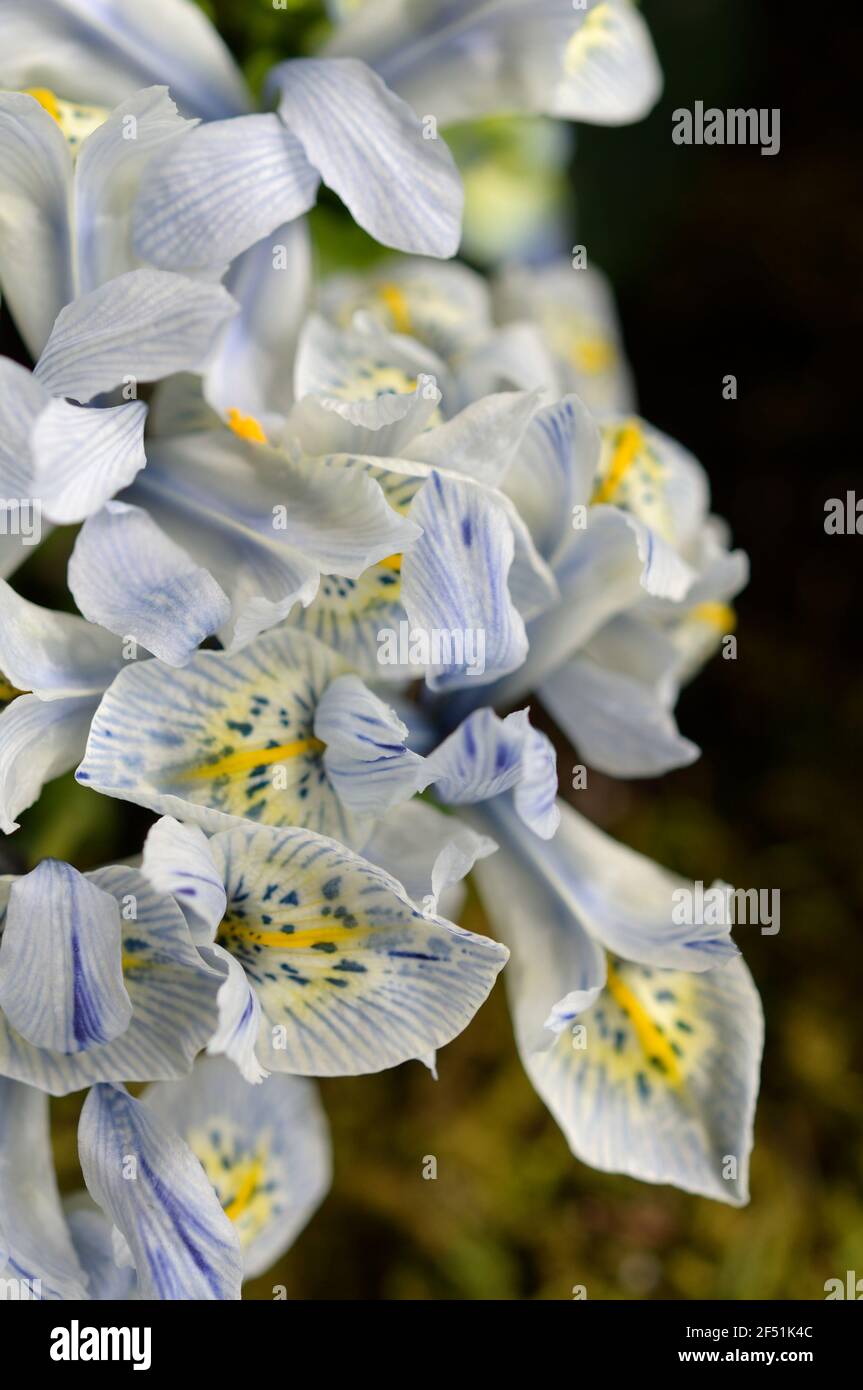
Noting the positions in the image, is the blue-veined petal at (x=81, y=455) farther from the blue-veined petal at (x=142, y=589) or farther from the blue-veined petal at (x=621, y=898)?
the blue-veined petal at (x=621, y=898)

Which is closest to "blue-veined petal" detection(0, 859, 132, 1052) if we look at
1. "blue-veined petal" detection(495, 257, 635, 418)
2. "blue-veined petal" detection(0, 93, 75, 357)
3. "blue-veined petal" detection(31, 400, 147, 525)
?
"blue-veined petal" detection(31, 400, 147, 525)

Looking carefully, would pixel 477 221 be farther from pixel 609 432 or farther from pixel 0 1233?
pixel 0 1233

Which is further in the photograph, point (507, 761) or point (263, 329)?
point (263, 329)

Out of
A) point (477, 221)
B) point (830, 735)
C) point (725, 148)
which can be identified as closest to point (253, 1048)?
point (477, 221)

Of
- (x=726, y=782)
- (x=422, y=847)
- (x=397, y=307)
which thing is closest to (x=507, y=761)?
(x=422, y=847)

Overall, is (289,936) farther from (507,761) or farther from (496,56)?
(496,56)

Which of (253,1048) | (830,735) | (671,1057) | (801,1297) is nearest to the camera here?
(253,1048)
